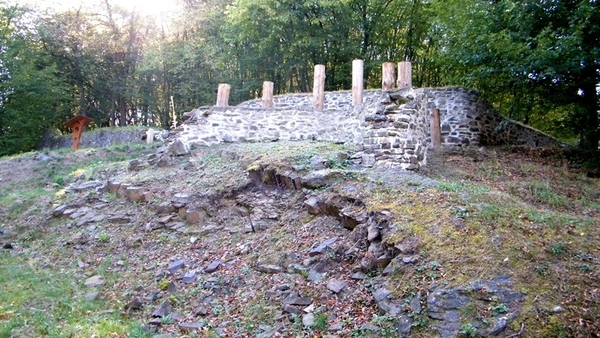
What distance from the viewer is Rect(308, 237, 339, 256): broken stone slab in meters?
5.27

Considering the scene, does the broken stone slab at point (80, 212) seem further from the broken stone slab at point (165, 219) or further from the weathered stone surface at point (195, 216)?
the weathered stone surface at point (195, 216)

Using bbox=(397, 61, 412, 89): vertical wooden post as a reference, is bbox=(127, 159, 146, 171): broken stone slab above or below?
below

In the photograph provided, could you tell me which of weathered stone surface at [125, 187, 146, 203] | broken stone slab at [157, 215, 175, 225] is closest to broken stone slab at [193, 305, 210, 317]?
broken stone slab at [157, 215, 175, 225]

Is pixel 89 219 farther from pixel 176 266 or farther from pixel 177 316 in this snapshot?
pixel 177 316

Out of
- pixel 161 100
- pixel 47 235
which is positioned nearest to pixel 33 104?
pixel 161 100

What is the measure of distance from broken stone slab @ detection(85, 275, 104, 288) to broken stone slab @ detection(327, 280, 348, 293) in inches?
127

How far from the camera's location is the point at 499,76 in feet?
39.2

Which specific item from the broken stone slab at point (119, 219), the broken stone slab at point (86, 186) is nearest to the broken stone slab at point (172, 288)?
the broken stone slab at point (119, 219)

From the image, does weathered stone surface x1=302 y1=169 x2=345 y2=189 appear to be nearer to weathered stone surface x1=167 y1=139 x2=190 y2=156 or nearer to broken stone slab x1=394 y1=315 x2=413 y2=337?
broken stone slab x1=394 y1=315 x2=413 y2=337

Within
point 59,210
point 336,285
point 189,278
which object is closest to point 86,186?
point 59,210

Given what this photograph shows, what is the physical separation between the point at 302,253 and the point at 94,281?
286 centimetres

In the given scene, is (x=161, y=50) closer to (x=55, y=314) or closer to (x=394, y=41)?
(x=394, y=41)

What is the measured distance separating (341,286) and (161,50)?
2108cm

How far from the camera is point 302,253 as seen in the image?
17.9 ft
